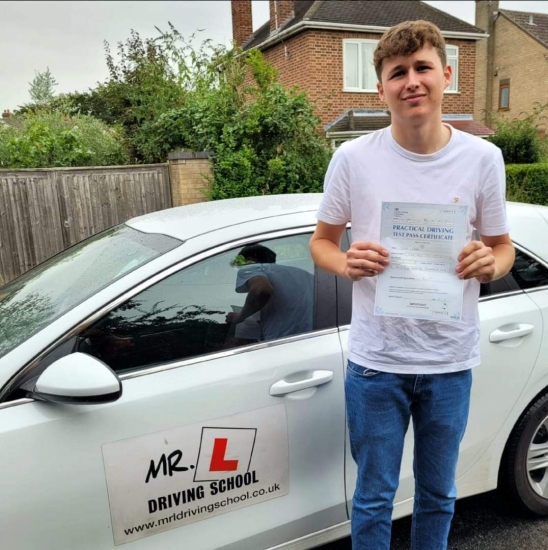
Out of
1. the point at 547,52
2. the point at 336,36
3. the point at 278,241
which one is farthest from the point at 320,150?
the point at 547,52

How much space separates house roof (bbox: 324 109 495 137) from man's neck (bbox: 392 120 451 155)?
13638 mm

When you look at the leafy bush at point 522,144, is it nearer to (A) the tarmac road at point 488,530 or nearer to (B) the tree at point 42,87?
(A) the tarmac road at point 488,530

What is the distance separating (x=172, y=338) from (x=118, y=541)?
2.21 ft

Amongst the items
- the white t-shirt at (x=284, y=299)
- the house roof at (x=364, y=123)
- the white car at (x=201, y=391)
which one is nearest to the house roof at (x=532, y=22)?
the house roof at (x=364, y=123)

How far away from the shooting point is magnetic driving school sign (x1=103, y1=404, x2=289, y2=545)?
5.48ft

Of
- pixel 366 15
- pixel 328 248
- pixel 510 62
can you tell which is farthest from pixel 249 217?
pixel 510 62

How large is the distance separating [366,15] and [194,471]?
18.5 m

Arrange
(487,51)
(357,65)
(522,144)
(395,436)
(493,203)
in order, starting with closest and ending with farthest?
1. (493,203)
2. (395,436)
3. (522,144)
4. (357,65)
5. (487,51)

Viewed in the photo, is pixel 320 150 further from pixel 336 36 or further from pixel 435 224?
pixel 336 36

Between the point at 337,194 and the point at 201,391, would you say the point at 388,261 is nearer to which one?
the point at 337,194

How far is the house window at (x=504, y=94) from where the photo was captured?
80.4 feet

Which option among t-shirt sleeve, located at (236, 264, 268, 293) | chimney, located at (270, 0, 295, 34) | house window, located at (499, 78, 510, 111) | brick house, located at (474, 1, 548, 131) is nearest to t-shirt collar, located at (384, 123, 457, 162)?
t-shirt sleeve, located at (236, 264, 268, 293)

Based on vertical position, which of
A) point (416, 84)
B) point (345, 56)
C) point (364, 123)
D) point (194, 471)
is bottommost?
point (194, 471)

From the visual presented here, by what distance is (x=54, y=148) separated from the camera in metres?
7.90
